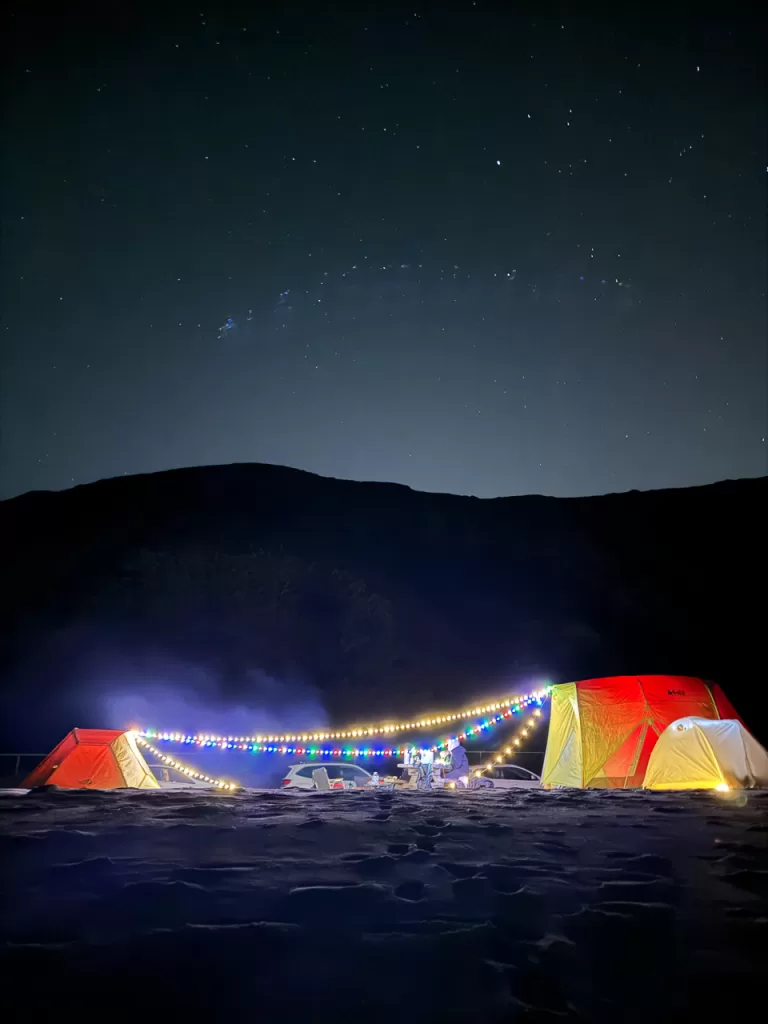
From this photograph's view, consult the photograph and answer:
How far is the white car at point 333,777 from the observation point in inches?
580

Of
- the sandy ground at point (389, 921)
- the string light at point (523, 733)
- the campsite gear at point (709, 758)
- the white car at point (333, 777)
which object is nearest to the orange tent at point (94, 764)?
the white car at point (333, 777)

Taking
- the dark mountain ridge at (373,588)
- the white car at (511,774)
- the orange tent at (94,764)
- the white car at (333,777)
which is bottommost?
the white car at (511,774)

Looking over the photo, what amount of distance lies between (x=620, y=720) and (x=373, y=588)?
31.6 m

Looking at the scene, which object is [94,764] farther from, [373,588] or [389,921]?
[373,588]

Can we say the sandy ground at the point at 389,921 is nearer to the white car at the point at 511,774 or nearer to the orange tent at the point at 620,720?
the orange tent at the point at 620,720

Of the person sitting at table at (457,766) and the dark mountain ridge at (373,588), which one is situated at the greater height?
the dark mountain ridge at (373,588)

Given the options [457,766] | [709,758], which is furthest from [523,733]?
[709,758]

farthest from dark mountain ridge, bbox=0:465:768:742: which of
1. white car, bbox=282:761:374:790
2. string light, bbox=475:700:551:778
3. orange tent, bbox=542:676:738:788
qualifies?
orange tent, bbox=542:676:738:788

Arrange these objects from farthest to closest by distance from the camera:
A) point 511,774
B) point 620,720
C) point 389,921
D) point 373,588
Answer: point 373,588 → point 511,774 → point 620,720 → point 389,921

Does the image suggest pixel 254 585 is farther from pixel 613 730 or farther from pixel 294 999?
pixel 294 999

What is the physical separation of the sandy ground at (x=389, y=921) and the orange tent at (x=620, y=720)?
7463mm

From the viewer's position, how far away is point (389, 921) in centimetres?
362

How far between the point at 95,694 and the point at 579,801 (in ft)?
102

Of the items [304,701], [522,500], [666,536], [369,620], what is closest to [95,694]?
[304,701]
